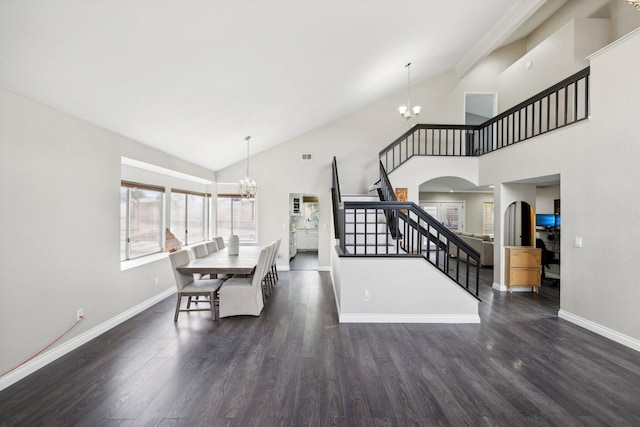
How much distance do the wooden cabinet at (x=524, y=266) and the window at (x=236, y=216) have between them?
590cm

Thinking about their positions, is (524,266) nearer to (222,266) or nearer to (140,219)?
(222,266)

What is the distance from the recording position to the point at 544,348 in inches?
113

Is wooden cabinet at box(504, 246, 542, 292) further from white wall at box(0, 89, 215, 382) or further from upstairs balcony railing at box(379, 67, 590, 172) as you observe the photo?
white wall at box(0, 89, 215, 382)

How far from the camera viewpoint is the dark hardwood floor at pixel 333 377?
188cm

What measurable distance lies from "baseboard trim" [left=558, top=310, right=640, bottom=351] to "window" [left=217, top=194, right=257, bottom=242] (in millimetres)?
6350

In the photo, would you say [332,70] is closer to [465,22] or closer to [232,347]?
[465,22]

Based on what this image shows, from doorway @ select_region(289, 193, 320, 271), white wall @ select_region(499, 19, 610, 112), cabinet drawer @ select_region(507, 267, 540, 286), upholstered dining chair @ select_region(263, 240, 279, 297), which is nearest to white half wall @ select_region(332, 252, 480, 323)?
upholstered dining chair @ select_region(263, 240, 279, 297)

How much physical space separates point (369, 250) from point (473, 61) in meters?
5.56

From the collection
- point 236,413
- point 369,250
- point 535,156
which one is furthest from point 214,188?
point 535,156

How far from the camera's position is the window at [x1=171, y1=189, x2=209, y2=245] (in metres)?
5.62

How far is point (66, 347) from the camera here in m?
2.74

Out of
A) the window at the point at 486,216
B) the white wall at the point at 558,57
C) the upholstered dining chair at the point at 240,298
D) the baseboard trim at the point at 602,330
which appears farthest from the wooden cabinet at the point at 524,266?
the window at the point at 486,216

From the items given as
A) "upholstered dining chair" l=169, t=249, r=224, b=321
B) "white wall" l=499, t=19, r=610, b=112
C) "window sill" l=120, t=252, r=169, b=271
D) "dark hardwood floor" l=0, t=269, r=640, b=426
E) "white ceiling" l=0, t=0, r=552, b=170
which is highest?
"white wall" l=499, t=19, r=610, b=112

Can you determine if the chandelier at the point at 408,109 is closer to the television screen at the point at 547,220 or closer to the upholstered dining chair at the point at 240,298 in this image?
the television screen at the point at 547,220
